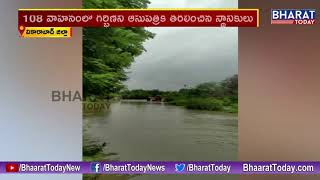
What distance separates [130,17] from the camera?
7.43ft

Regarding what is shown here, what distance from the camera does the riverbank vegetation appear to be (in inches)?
91.3

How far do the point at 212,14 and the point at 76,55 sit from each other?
0.76m

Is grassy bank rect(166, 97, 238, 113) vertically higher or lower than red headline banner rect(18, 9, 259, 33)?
lower

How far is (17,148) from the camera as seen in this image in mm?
2311

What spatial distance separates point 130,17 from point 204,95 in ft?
1.89

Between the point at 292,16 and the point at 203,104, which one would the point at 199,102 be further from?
the point at 292,16

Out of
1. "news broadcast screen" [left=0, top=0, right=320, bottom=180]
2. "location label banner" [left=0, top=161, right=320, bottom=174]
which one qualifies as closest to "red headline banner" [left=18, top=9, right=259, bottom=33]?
"news broadcast screen" [left=0, top=0, right=320, bottom=180]

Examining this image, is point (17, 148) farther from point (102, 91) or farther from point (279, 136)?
point (279, 136)

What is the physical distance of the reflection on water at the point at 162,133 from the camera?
233 centimetres

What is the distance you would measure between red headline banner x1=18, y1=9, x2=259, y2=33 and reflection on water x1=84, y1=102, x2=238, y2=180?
17.7 inches

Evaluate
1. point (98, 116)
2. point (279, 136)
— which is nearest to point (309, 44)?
point (279, 136)

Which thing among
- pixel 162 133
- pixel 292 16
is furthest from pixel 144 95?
pixel 292 16

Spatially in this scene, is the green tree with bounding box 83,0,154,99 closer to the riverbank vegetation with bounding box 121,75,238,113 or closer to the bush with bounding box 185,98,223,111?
the riverbank vegetation with bounding box 121,75,238,113

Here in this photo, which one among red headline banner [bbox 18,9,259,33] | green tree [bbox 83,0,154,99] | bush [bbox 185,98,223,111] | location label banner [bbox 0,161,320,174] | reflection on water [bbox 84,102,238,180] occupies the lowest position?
location label banner [bbox 0,161,320,174]
